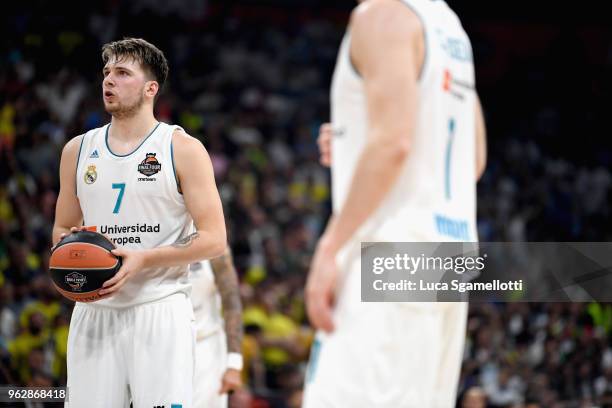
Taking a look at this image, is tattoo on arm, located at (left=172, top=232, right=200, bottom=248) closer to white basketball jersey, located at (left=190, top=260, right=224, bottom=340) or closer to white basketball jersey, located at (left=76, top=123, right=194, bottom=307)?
white basketball jersey, located at (left=76, top=123, right=194, bottom=307)

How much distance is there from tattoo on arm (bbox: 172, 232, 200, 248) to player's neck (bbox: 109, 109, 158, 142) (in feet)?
1.84

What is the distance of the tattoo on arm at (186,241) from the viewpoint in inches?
177

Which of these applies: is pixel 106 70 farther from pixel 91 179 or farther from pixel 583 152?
pixel 583 152

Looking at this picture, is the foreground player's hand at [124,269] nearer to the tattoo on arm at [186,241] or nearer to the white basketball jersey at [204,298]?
the tattoo on arm at [186,241]

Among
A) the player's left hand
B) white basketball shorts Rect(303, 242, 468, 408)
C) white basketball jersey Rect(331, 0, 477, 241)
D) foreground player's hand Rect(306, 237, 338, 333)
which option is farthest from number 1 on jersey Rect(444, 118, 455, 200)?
the player's left hand

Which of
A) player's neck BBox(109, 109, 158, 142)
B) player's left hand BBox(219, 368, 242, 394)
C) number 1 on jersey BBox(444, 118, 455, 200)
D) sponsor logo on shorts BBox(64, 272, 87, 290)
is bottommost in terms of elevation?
player's left hand BBox(219, 368, 242, 394)

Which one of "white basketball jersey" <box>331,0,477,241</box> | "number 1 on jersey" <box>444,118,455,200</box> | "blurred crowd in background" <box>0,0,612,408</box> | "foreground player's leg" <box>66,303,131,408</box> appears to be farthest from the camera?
"blurred crowd in background" <box>0,0,612,408</box>

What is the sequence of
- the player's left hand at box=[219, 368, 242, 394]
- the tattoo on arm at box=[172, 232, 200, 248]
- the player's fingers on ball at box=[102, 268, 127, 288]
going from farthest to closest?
the player's left hand at box=[219, 368, 242, 394] → the tattoo on arm at box=[172, 232, 200, 248] → the player's fingers on ball at box=[102, 268, 127, 288]

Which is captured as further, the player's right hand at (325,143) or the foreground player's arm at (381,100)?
the player's right hand at (325,143)

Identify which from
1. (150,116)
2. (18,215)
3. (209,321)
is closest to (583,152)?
(18,215)

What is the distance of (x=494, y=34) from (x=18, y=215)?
465 inches

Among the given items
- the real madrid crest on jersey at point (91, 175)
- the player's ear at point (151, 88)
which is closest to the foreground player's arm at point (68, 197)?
the real madrid crest on jersey at point (91, 175)

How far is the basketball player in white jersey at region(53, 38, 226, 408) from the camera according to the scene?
440 centimetres

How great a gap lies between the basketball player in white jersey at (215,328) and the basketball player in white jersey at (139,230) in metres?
1.07
